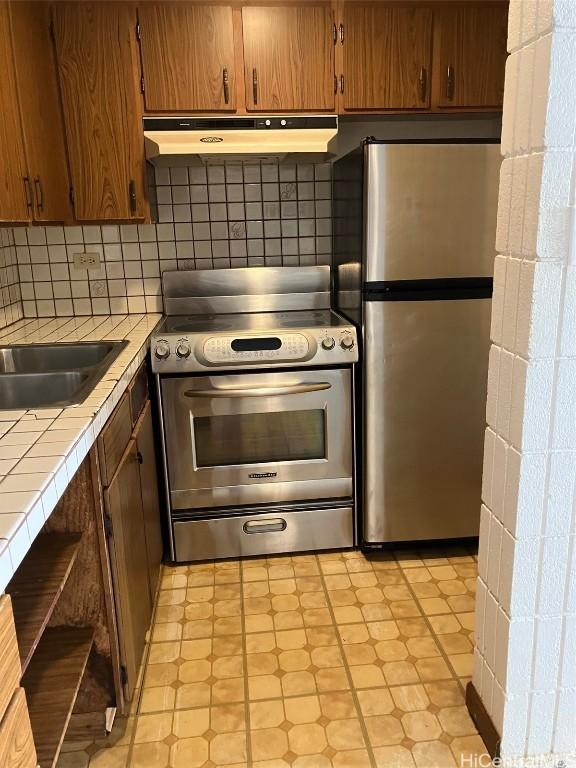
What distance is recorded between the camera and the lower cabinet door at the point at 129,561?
1604 millimetres

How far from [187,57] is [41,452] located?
190 cm

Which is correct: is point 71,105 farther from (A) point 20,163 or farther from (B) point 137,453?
(B) point 137,453

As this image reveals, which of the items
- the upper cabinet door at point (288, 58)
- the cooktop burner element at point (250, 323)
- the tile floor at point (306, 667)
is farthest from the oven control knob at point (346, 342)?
the upper cabinet door at point (288, 58)

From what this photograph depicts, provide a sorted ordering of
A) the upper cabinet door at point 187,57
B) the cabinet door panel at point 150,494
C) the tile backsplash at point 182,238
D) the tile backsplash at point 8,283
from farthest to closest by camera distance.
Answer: the tile backsplash at point 182,238
the tile backsplash at point 8,283
the upper cabinet door at point 187,57
the cabinet door panel at point 150,494

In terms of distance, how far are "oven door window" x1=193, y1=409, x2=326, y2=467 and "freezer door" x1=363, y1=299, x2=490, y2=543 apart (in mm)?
214

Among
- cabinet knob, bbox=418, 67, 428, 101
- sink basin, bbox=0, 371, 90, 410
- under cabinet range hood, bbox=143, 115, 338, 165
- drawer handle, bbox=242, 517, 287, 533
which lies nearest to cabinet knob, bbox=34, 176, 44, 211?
under cabinet range hood, bbox=143, 115, 338, 165

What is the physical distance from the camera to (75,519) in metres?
1.50

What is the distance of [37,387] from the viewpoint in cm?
196

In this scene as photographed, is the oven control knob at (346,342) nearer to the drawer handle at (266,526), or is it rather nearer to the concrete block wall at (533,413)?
the drawer handle at (266,526)

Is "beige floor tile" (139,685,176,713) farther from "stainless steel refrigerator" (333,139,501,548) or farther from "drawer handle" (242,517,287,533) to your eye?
"stainless steel refrigerator" (333,139,501,548)

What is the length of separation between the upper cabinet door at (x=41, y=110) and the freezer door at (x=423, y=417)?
1.28m

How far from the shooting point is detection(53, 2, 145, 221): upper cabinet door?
240 cm

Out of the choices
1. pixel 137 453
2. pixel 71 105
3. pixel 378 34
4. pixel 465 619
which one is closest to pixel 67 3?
pixel 71 105

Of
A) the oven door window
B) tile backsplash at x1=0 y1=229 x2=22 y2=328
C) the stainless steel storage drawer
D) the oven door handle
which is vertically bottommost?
the stainless steel storage drawer
